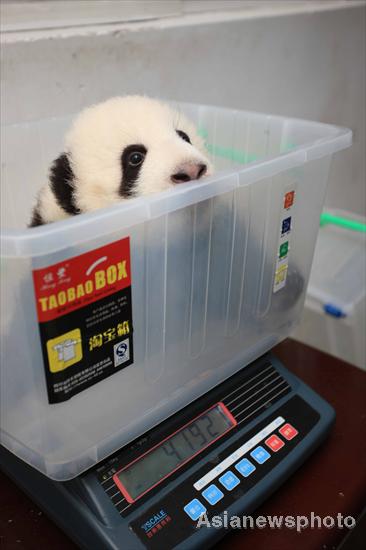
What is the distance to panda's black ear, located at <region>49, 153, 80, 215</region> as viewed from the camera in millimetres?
589

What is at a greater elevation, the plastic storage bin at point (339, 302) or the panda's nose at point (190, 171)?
the panda's nose at point (190, 171)

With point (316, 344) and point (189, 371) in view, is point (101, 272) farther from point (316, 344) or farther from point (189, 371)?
point (316, 344)

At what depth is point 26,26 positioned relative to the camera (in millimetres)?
713

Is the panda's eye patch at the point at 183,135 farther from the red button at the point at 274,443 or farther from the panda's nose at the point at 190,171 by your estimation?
the red button at the point at 274,443

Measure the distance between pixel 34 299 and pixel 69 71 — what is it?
1.70ft

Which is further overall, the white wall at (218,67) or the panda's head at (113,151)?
the white wall at (218,67)

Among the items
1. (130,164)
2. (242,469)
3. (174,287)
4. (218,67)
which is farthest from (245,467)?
(218,67)

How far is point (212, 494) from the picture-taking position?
489 millimetres

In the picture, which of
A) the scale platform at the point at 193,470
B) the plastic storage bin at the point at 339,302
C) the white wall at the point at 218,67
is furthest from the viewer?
the plastic storage bin at the point at 339,302

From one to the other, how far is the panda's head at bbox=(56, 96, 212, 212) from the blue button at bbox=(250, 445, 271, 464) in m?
0.30

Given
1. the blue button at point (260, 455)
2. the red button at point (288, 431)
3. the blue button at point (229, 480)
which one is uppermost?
the blue button at point (229, 480)

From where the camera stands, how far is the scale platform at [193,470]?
45 cm

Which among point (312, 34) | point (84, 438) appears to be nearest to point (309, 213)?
point (84, 438)

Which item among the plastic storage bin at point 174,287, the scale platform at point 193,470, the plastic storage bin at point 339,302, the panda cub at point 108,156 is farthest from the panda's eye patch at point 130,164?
the plastic storage bin at point 339,302
